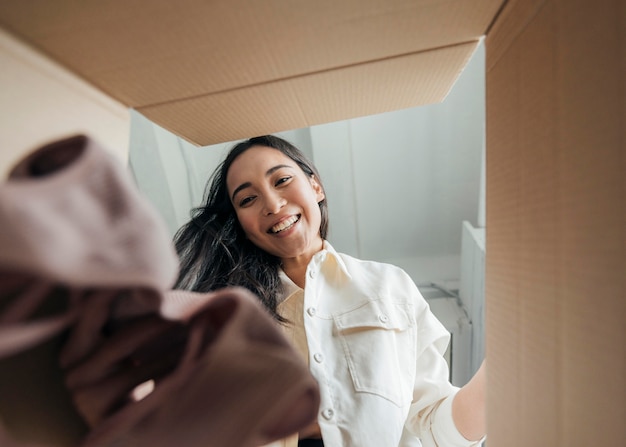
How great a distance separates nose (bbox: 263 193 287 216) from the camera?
756mm

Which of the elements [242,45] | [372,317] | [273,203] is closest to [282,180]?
[273,203]

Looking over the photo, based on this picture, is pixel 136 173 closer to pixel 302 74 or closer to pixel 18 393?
pixel 302 74

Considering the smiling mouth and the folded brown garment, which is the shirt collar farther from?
the folded brown garment

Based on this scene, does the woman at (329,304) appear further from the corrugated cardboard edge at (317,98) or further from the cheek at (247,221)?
the corrugated cardboard edge at (317,98)

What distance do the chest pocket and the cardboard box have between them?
25 cm

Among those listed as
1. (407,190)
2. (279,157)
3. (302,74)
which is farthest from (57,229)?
(407,190)

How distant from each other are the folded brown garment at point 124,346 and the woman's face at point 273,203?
506mm

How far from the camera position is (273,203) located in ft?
2.49

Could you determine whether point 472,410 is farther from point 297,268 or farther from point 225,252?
point 225,252

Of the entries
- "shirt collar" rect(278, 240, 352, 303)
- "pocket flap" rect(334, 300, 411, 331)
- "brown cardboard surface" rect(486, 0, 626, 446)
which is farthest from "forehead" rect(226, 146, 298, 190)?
"brown cardboard surface" rect(486, 0, 626, 446)

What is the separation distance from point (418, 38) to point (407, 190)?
0.96 metres

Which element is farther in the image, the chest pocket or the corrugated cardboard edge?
the chest pocket

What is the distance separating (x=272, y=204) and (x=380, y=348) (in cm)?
29

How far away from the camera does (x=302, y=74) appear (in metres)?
0.43
